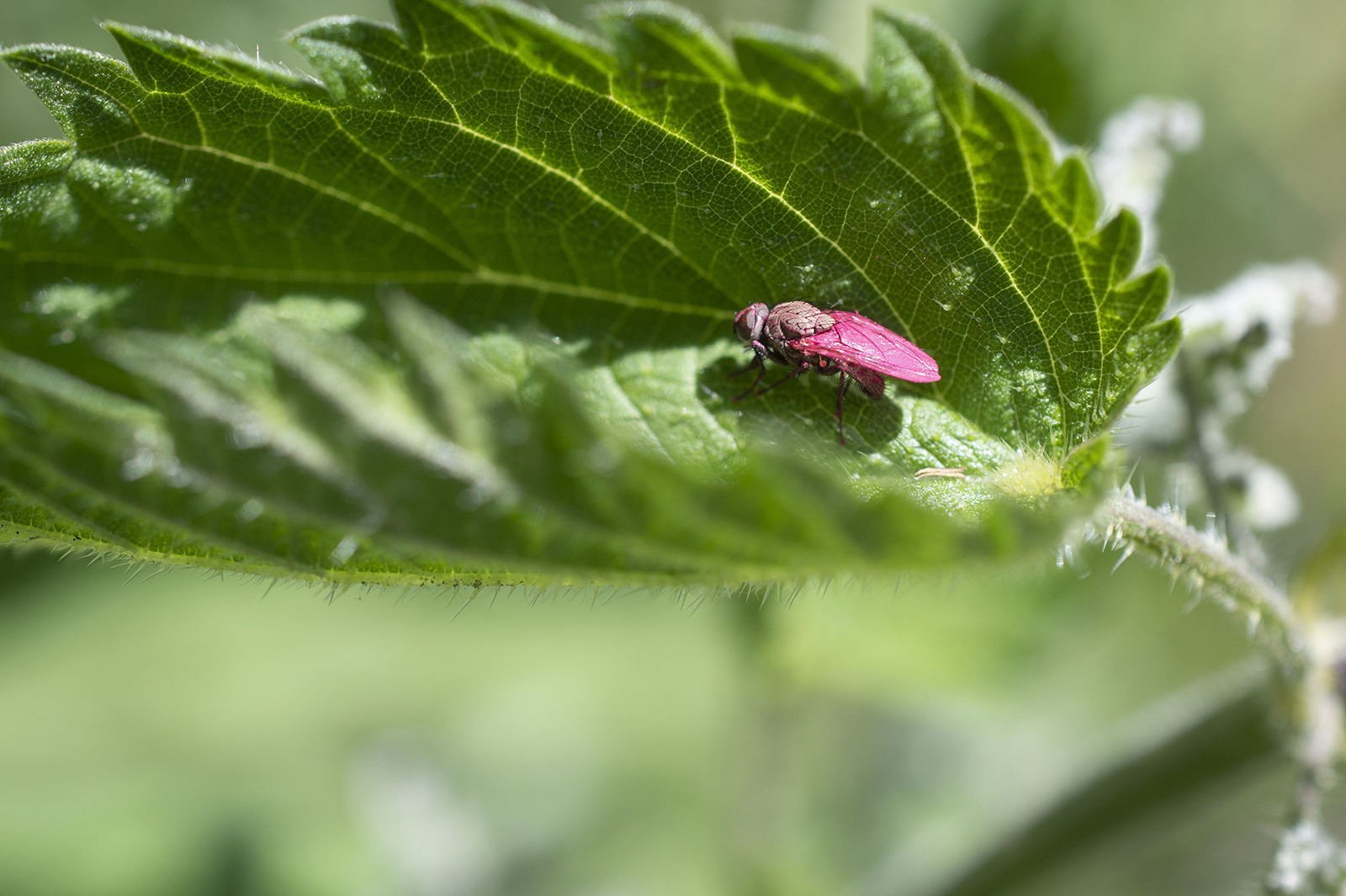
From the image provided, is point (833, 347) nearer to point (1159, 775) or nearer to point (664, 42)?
point (664, 42)

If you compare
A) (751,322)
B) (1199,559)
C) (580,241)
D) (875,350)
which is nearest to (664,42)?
(580,241)

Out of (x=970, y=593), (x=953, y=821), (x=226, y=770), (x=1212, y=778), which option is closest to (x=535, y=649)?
(x=226, y=770)

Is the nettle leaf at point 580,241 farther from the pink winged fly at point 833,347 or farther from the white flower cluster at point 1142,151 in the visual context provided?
the white flower cluster at point 1142,151

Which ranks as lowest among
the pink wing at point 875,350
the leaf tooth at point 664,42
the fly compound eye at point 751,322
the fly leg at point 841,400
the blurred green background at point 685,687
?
the blurred green background at point 685,687

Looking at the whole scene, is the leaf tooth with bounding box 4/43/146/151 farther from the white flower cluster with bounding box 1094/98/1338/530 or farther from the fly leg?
the white flower cluster with bounding box 1094/98/1338/530

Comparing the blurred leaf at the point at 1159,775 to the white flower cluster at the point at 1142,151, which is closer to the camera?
the blurred leaf at the point at 1159,775

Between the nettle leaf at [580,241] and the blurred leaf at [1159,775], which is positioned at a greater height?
the nettle leaf at [580,241]

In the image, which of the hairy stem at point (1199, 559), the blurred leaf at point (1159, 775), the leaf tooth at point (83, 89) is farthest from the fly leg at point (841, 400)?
the leaf tooth at point (83, 89)
